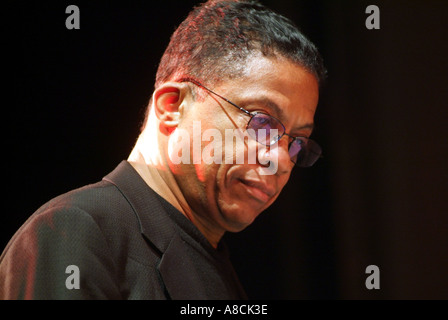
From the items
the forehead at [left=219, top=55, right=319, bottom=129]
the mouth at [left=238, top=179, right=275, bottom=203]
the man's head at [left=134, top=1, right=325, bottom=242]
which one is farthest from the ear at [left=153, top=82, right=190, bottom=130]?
the mouth at [left=238, top=179, right=275, bottom=203]

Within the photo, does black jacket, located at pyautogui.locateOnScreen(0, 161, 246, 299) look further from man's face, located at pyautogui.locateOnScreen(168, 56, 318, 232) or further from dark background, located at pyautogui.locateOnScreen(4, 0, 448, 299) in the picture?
dark background, located at pyautogui.locateOnScreen(4, 0, 448, 299)

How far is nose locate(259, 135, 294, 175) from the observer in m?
1.48

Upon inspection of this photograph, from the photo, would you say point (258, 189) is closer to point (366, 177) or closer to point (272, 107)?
point (272, 107)

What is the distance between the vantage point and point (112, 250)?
118cm

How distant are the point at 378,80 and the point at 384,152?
355 millimetres

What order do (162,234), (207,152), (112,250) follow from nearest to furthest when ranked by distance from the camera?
(112,250) → (162,234) → (207,152)

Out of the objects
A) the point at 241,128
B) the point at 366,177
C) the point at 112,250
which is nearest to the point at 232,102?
the point at 241,128

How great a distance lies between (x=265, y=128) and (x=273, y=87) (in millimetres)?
125

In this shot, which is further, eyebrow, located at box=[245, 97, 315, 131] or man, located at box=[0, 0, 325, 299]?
eyebrow, located at box=[245, 97, 315, 131]

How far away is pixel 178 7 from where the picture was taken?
2.07 metres

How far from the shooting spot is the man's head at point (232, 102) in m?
1.46

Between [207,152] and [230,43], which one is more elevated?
[230,43]

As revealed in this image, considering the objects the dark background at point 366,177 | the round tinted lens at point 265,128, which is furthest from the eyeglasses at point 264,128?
the dark background at point 366,177
